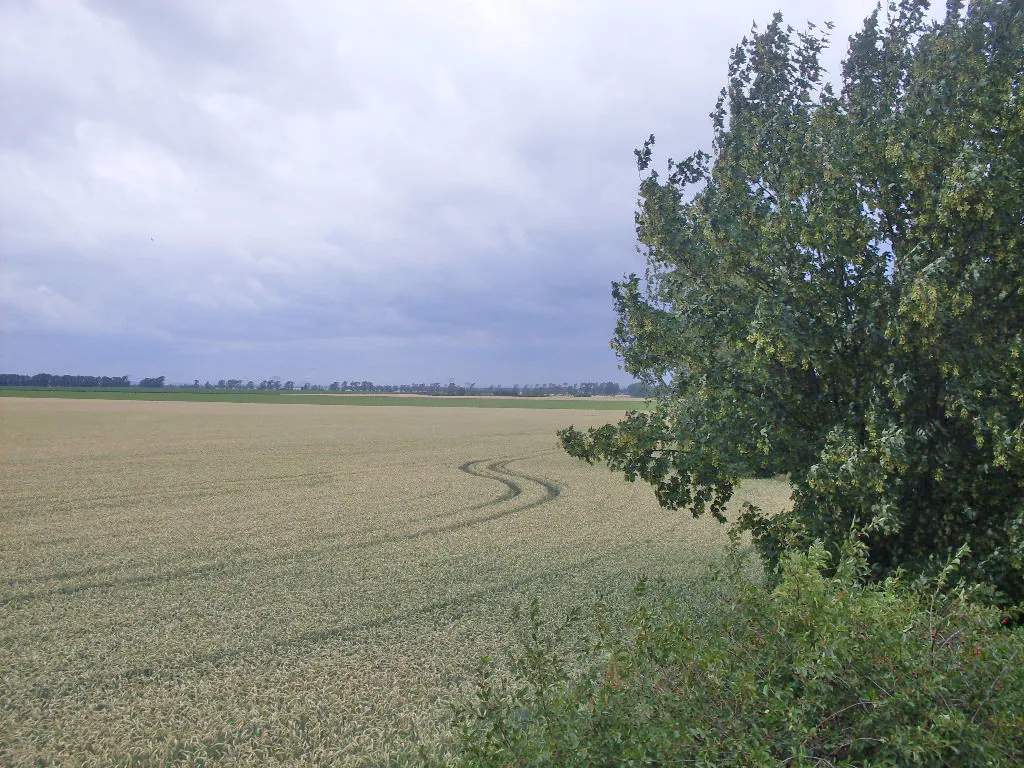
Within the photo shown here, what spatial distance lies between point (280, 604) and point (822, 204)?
1084 cm

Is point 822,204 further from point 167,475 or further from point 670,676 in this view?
point 167,475

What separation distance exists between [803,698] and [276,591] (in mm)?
10282

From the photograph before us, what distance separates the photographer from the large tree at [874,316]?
9.21 m

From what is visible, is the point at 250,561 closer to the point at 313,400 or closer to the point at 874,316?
the point at 874,316

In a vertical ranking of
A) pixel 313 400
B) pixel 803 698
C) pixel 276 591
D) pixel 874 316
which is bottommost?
pixel 276 591

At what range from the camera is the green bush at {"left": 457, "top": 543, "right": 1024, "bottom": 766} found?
5.21 metres

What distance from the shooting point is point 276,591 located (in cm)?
1329

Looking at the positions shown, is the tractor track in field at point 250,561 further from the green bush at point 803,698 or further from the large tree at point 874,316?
the green bush at point 803,698

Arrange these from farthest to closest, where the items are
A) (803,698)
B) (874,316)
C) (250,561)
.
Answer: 1. (250,561)
2. (874,316)
3. (803,698)

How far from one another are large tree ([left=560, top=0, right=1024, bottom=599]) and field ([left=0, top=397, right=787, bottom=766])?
15.4 feet

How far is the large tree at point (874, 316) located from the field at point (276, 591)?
469cm

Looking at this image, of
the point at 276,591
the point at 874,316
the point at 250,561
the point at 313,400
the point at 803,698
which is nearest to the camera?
the point at 803,698

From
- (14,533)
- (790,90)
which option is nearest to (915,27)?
(790,90)

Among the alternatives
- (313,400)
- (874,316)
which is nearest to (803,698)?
(874,316)
